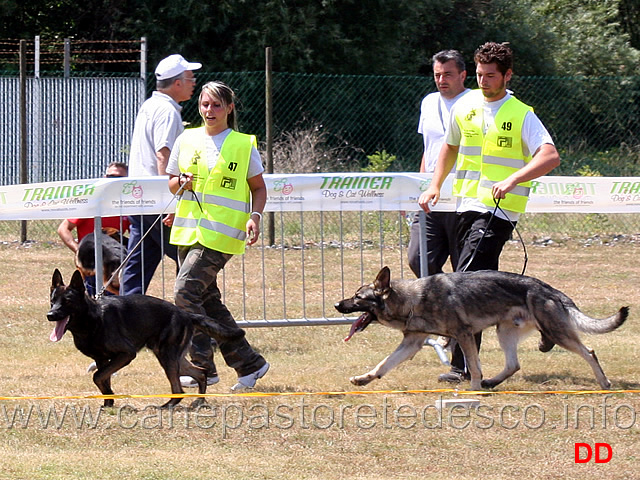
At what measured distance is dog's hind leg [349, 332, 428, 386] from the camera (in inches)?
254

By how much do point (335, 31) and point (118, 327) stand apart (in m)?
16.7

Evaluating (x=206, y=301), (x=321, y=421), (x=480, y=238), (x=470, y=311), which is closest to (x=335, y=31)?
(x=480, y=238)

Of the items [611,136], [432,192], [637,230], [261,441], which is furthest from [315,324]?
[611,136]

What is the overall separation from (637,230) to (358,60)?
31.0ft

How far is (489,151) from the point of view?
6.55m

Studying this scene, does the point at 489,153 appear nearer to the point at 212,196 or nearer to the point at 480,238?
the point at 480,238

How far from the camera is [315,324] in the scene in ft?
27.1

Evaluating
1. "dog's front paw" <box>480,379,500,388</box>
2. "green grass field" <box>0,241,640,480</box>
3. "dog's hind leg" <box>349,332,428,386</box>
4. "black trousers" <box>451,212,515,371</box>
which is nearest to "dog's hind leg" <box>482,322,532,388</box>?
"dog's front paw" <box>480,379,500,388</box>

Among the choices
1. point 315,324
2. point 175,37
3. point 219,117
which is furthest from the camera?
point 175,37

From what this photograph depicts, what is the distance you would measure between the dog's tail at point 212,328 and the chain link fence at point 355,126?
8.90 metres

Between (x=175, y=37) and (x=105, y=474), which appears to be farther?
(x=175, y=37)

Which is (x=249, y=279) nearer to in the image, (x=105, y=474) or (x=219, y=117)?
(x=219, y=117)

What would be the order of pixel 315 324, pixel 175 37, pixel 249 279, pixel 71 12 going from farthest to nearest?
pixel 71 12 → pixel 175 37 → pixel 249 279 → pixel 315 324

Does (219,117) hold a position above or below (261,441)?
above
